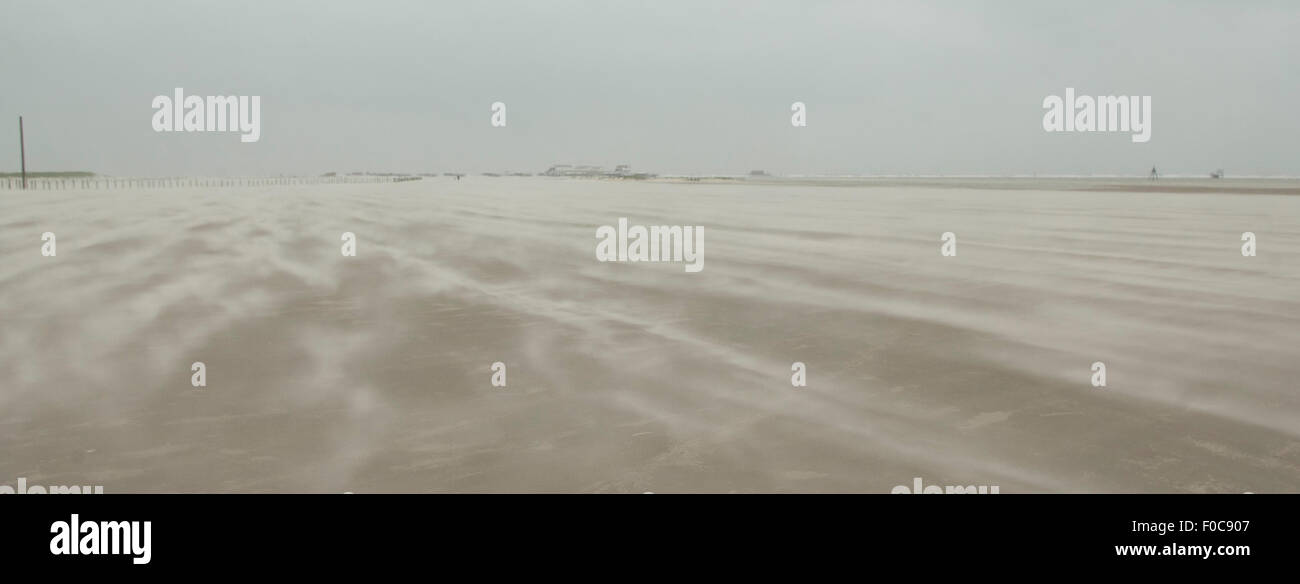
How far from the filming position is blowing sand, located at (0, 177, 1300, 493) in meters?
5.48

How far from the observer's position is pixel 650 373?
8.01m

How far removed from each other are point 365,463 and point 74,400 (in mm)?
3150

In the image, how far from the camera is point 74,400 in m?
6.98

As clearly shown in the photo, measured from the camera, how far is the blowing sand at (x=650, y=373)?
18.0 feet
